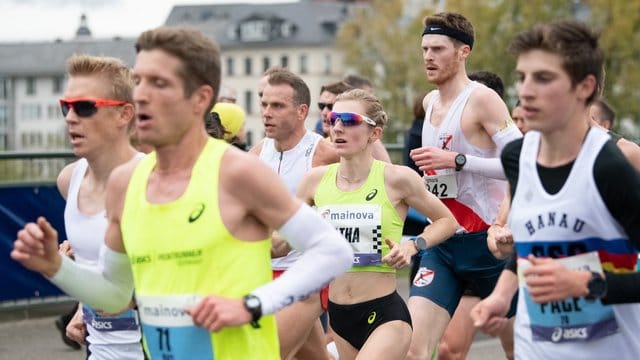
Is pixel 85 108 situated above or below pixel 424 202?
above

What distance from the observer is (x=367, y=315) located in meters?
7.11

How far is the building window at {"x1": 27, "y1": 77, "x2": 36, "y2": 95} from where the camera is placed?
142 metres

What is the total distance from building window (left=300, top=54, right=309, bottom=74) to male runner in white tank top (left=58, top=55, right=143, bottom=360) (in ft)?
381

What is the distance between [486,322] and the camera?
182 inches

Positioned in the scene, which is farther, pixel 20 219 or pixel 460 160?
pixel 20 219

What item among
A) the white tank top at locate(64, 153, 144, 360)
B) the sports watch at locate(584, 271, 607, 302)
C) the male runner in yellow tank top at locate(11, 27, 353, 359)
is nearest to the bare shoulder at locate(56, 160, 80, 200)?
the white tank top at locate(64, 153, 144, 360)

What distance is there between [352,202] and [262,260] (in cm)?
283

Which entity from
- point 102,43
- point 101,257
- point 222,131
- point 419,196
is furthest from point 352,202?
point 102,43

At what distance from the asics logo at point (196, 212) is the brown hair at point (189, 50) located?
15.6 inches

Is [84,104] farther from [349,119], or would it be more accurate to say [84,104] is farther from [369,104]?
[369,104]

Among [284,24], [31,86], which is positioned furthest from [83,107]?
[31,86]

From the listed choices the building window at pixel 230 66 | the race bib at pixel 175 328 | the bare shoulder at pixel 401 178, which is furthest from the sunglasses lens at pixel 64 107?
the building window at pixel 230 66

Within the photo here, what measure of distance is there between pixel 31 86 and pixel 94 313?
142365mm

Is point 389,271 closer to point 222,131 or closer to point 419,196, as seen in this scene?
point 419,196
